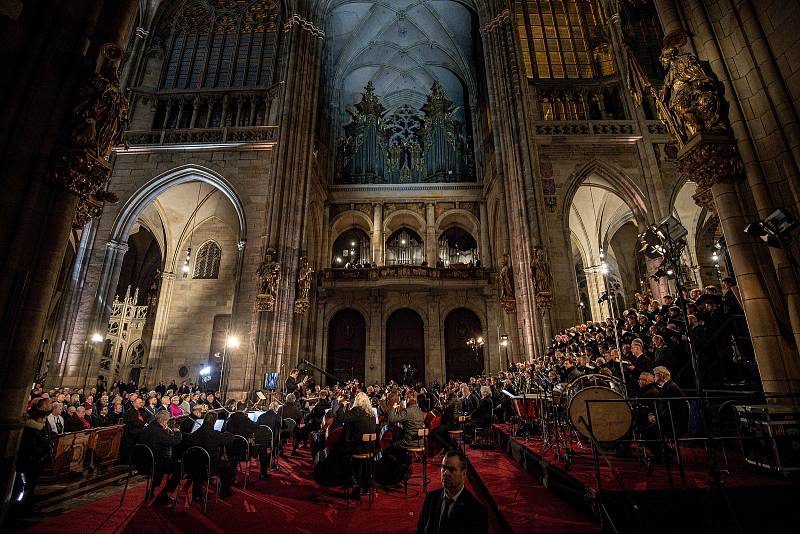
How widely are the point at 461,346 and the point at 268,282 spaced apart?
33.6 ft

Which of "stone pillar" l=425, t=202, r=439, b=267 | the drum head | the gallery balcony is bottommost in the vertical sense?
the drum head

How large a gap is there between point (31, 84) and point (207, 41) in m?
18.0

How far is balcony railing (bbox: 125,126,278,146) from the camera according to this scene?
16.2 metres

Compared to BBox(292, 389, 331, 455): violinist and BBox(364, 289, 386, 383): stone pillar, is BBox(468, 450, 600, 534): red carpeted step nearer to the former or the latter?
BBox(292, 389, 331, 455): violinist

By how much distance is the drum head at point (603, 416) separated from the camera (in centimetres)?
367

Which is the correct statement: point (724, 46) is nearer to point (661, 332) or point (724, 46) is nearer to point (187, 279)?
point (661, 332)

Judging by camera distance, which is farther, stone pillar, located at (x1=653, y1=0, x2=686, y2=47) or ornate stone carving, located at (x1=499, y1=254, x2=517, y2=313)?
ornate stone carving, located at (x1=499, y1=254, x2=517, y2=313)

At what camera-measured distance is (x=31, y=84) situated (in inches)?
179

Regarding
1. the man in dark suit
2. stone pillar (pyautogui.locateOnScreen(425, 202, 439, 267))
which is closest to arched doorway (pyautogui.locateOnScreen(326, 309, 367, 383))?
stone pillar (pyautogui.locateOnScreen(425, 202, 439, 267))

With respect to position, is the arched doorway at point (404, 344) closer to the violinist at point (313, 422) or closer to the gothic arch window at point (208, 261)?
the gothic arch window at point (208, 261)

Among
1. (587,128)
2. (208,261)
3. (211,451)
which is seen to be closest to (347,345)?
(208,261)

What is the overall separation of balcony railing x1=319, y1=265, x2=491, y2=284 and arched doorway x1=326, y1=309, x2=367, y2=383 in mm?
2041

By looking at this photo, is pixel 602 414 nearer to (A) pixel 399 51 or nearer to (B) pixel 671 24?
(B) pixel 671 24

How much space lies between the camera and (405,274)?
1816 cm
